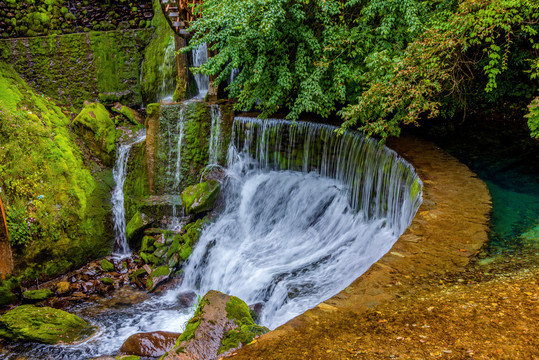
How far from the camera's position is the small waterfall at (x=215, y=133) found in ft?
32.5

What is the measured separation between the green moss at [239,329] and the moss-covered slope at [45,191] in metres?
5.74

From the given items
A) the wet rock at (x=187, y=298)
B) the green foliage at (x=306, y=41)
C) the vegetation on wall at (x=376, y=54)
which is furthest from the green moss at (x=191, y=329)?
the green foliage at (x=306, y=41)

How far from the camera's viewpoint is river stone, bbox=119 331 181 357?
5598 millimetres

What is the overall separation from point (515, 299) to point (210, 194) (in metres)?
6.91

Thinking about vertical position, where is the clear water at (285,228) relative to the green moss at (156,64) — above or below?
below

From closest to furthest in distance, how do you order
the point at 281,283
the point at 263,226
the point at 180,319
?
the point at 281,283
the point at 180,319
the point at 263,226

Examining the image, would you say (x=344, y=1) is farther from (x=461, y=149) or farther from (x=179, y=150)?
(x=179, y=150)

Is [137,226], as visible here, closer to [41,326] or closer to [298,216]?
[41,326]

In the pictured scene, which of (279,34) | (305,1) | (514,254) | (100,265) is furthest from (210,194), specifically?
(514,254)

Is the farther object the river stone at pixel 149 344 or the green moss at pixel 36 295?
the green moss at pixel 36 295

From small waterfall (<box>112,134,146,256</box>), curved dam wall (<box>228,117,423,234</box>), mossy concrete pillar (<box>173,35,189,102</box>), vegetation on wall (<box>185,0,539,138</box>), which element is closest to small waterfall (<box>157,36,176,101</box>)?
mossy concrete pillar (<box>173,35,189,102</box>)

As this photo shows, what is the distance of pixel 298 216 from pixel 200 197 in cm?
245

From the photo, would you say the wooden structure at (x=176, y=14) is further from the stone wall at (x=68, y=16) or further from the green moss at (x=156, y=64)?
the stone wall at (x=68, y=16)

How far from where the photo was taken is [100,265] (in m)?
8.78
